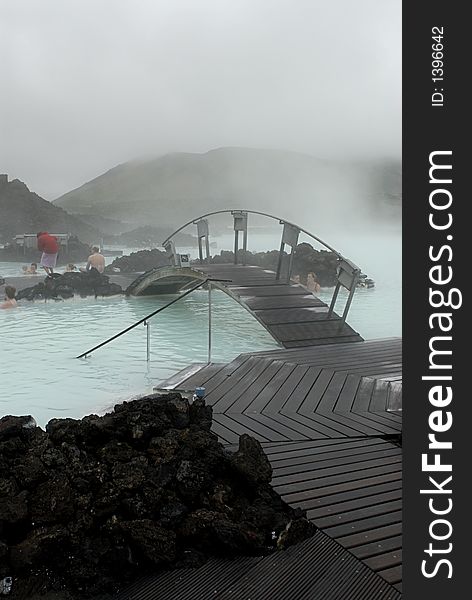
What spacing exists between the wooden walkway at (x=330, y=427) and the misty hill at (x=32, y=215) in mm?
26212

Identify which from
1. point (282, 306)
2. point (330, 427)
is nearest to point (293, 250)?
point (282, 306)

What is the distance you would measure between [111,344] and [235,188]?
30292 millimetres

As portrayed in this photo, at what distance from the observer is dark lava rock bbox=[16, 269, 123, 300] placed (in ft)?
31.1

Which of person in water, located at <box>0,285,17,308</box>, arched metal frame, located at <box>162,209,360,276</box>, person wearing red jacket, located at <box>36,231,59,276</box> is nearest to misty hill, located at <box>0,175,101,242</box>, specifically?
person wearing red jacket, located at <box>36,231,59,276</box>

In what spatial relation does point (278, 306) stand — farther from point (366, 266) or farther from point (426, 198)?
point (366, 266)

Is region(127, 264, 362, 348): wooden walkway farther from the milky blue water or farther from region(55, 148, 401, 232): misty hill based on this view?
region(55, 148, 401, 232): misty hill

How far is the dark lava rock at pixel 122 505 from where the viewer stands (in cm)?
165

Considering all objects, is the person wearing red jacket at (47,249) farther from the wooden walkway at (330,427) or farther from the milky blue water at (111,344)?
the wooden walkway at (330,427)

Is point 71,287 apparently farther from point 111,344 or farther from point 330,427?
point 330,427

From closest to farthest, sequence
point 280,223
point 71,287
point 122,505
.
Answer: point 122,505
point 280,223
point 71,287

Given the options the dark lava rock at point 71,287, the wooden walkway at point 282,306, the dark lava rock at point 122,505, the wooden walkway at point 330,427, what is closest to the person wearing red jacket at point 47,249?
the dark lava rock at point 71,287

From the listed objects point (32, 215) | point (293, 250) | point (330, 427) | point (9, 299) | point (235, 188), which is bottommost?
point (330, 427)

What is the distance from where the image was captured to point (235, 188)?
116ft

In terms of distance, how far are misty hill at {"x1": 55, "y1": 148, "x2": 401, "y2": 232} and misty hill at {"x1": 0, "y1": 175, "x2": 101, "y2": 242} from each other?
139 inches
